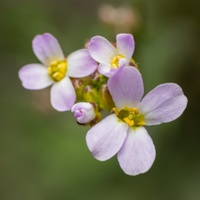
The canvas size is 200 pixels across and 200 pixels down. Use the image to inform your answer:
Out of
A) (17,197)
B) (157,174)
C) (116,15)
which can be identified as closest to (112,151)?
(116,15)

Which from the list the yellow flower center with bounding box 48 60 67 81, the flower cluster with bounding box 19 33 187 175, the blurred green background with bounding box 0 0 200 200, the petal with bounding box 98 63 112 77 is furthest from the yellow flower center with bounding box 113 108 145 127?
the blurred green background with bounding box 0 0 200 200

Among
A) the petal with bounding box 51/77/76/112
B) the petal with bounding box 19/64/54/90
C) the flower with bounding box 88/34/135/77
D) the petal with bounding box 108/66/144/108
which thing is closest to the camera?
the petal with bounding box 108/66/144/108

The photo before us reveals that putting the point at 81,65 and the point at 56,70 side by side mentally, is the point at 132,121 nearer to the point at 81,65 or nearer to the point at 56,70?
the point at 81,65

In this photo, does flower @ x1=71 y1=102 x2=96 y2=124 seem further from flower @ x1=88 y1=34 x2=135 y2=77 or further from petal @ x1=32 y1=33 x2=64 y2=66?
petal @ x1=32 y1=33 x2=64 y2=66

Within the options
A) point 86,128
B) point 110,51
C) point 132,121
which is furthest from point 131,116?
point 86,128

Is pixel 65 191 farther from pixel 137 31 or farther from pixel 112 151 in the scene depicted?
pixel 112 151

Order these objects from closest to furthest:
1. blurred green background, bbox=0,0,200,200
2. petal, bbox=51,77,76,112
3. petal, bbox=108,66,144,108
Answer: petal, bbox=108,66,144,108 → petal, bbox=51,77,76,112 → blurred green background, bbox=0,0,200,200

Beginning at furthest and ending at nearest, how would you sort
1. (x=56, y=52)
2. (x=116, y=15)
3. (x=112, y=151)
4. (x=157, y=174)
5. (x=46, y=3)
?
(x=46, y=3) < (x=157, y=174) < (x=116, y=15) < (x=56, y=52) < (x=112, y=151)
